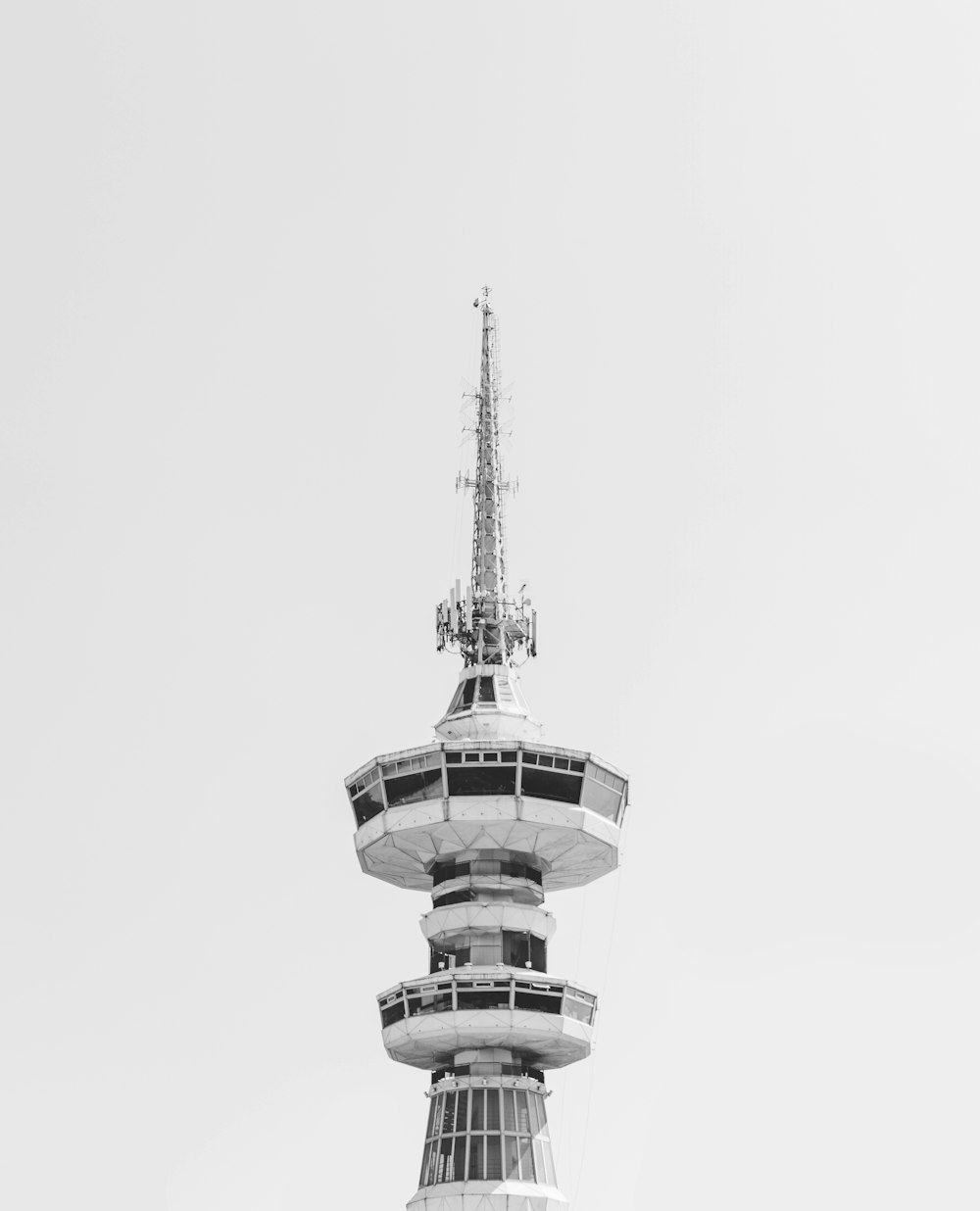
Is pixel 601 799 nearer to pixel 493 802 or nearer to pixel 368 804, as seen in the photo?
pixel 493 802

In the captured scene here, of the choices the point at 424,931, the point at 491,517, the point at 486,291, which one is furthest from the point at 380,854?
the point at 486,291

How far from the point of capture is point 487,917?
4850 inches

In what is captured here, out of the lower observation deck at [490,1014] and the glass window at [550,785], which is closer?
the lower observation deck at [490,1014]

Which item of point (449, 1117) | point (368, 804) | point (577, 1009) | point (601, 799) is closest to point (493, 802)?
point (601, 799)

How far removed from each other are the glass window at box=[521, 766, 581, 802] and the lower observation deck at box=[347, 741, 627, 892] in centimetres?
7

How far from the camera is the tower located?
118 meters

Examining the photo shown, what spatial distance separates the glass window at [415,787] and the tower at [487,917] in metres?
0.10

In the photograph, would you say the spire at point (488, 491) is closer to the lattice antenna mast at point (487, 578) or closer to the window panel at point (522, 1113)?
the lattice antenna mast at point (487, 578)

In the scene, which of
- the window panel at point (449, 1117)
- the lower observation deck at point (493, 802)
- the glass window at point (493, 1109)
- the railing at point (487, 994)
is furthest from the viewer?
the lower observation deck at point (493, 802)

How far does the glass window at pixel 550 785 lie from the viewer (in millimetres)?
124812

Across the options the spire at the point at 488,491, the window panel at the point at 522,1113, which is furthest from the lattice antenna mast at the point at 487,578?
the window panel at the point at 522,1113

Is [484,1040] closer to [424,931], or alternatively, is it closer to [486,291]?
[424,931]

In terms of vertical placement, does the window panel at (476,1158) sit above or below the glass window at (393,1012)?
below

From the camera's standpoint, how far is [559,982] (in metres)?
121
